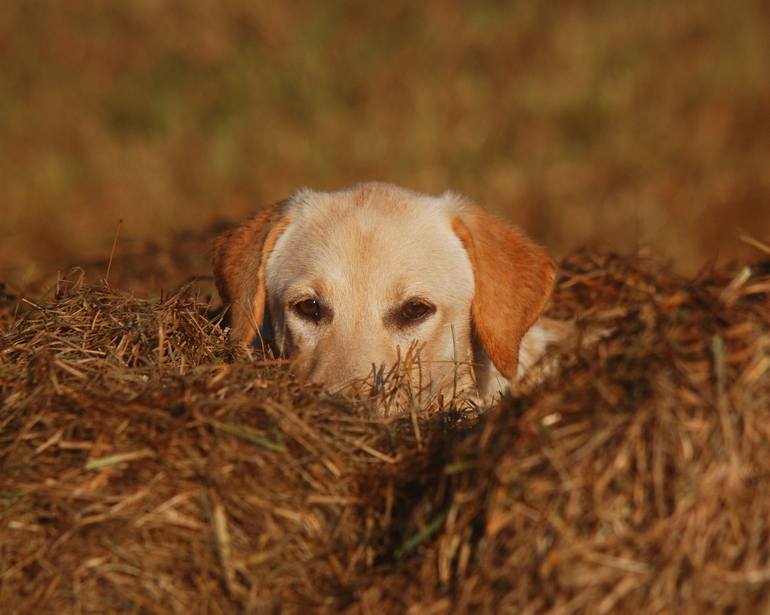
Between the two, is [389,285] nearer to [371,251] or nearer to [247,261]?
[371,251]

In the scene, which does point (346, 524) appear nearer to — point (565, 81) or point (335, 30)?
point (565, 81)

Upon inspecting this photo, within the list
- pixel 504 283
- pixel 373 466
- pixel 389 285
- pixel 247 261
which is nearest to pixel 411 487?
pixel 373 466

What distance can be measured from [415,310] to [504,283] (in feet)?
1.47

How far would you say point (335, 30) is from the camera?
1451cm

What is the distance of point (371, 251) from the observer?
450 centimetres

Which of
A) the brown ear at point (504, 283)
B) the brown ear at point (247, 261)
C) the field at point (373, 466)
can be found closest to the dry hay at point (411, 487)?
the field at point (373, 466)

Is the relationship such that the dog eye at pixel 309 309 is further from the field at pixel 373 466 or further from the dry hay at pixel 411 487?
the dry hay at pixel 411 487

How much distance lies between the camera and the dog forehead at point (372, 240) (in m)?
4.48

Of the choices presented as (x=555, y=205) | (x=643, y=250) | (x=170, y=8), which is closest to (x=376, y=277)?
(x=643, y=250)

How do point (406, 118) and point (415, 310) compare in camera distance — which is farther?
point (406, 118)

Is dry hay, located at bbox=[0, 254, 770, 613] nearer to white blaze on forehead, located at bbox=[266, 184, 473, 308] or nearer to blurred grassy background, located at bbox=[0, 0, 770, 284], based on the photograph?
white blaze on forehead, located at bbox=[266, 184, 473, 308]

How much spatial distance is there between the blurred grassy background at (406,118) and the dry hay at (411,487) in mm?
4212

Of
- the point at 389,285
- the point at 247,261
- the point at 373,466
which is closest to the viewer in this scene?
the point at 373,466

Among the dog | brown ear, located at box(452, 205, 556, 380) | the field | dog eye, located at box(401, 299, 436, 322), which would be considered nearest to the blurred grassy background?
the dog
